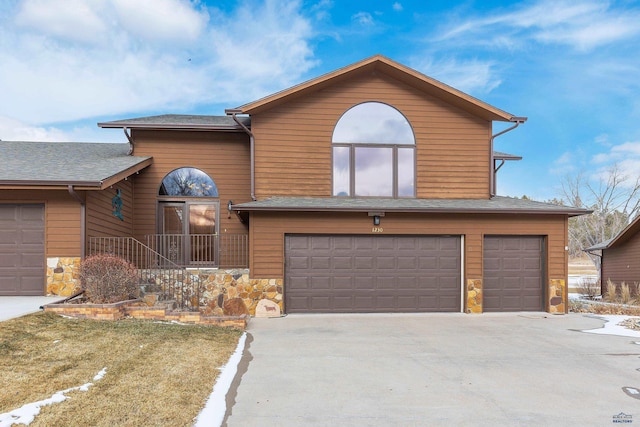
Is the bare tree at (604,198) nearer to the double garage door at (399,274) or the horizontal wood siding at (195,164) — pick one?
the double garage door at (399,274)

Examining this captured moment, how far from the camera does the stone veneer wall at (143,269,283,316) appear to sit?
1100cm

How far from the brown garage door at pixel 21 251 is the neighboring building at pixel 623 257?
802 inches

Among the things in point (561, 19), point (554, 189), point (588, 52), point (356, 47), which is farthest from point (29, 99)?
point (554, 189)

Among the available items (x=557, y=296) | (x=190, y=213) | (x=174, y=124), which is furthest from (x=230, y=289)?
(x=557, y=296)

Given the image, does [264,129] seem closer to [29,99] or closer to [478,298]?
[478,298]

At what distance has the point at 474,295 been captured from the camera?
38.1 feet

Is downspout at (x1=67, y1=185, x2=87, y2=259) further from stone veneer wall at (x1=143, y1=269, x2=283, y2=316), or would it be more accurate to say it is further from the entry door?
the entry door

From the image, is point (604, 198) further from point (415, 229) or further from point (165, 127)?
point (165, 127)

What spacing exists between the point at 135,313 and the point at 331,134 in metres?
6.89

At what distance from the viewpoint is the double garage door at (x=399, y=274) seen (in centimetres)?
1134

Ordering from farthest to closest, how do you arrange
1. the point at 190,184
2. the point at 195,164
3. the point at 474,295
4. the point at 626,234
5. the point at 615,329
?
the point at 626,234 → the point at 190,184 → the point at 195,164 → the point at 474,295 → the point at 615,329

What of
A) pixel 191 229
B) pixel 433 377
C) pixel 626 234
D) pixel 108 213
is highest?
pixel 108 213

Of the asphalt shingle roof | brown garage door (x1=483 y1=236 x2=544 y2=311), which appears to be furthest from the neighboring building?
the asphalt shingle roof

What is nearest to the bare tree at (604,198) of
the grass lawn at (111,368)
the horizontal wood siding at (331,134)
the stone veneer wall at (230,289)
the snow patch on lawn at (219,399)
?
the horizontal wood siding at (331,134)
